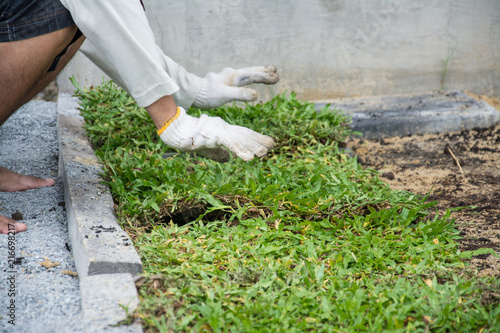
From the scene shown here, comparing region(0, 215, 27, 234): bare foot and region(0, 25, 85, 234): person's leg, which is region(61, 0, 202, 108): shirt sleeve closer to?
region(0, 25, 85, 234): person's leg

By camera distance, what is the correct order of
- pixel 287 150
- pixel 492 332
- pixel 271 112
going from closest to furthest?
pixel 492 332, pixel 287 150, pixel 271 112

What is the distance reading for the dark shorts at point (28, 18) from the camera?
1.78 m

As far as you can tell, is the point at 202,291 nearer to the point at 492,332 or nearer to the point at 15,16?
the point at 492,332

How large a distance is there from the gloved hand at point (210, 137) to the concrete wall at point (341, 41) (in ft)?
6.68

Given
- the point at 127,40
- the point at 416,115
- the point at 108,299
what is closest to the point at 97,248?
the point at 108,299

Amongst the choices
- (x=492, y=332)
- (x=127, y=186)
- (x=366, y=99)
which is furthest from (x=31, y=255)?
(x=366, y=99)

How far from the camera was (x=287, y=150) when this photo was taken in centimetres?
300

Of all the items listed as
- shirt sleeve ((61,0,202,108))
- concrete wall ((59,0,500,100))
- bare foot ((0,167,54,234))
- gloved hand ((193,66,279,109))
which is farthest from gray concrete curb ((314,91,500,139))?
bare foot ((0,167,54,234))

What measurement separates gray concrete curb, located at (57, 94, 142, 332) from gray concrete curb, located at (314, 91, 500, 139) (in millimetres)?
2066

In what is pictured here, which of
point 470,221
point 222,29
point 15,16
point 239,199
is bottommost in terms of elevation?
point 470,221

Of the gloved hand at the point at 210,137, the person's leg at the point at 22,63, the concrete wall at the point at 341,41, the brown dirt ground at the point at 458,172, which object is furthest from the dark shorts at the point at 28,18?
the concrete wall at the point at 341,41

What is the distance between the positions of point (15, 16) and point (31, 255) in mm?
898

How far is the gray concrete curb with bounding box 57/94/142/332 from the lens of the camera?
1475 mm

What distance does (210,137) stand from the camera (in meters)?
2.09
